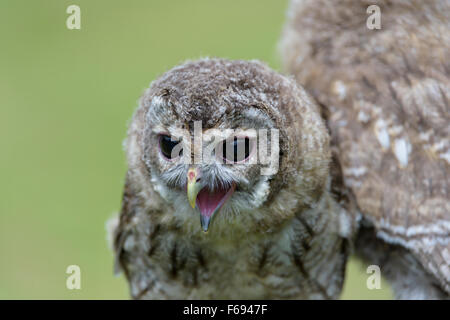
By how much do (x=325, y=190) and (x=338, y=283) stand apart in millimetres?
639

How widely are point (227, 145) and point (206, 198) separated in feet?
1.19

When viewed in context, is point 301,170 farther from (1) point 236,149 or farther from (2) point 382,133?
(2) point 382,133

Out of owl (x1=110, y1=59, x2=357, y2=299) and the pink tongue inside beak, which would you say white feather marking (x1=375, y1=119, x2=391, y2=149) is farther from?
the pink tongue inside beak

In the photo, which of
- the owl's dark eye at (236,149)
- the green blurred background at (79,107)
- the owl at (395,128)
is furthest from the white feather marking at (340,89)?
the green blurred background at (79,107)

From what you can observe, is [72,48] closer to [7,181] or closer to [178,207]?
[7,181]

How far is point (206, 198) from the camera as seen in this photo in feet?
12.7

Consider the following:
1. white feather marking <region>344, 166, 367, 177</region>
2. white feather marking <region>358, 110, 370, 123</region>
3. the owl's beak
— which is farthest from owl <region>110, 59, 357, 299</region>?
white feather marking <region>358, 110, 370, 123</region>

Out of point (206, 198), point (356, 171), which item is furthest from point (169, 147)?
point (356, 171)

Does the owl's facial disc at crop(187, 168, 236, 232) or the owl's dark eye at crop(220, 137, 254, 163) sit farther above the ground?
the owl's dark eye at crop(220, 137, 254, 163)

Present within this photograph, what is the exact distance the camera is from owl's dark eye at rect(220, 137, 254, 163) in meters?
3.63

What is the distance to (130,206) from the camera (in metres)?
4.48

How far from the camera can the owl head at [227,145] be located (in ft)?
11.8

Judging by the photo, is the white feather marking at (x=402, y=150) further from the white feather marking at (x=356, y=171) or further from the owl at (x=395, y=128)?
the white feather marking at (x=356, y=171)

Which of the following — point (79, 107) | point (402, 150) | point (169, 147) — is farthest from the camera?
point (79, 107)
